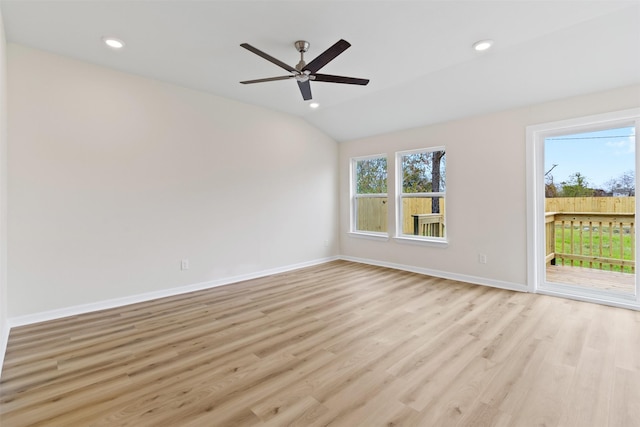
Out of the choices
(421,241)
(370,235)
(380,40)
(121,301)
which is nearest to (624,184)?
(421,241)

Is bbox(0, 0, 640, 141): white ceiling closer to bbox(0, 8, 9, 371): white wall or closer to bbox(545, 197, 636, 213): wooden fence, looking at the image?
bbox(0, 8, 9, 371): white wall

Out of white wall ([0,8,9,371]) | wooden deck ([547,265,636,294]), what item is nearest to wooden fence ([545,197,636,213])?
wooden deck ([547,265,636,294])

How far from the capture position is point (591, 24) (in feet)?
8.39

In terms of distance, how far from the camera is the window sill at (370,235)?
5.46 meters

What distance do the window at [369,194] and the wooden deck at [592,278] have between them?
8.50ft

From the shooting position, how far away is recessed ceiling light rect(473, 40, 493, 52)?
2840 mm

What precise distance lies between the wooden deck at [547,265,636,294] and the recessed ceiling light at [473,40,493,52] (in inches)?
114

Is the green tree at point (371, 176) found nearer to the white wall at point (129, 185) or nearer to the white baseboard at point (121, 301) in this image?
the white wall at point (129, 185)

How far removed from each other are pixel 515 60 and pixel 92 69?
15.1 feet

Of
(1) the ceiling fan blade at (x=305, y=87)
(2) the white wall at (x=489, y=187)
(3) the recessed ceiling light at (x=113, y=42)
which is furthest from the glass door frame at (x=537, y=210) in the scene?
(3) the recessed ceiling light at (x=113, y=42)

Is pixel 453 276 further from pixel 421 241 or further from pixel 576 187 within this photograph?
pixel 576 187

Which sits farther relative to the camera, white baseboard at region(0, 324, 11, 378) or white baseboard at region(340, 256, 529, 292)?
white baseboard at region(340, 256, 529, 292)

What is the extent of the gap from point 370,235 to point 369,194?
2.67 feet

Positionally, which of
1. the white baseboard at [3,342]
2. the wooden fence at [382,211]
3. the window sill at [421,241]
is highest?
the wooden fence at [382,211]
